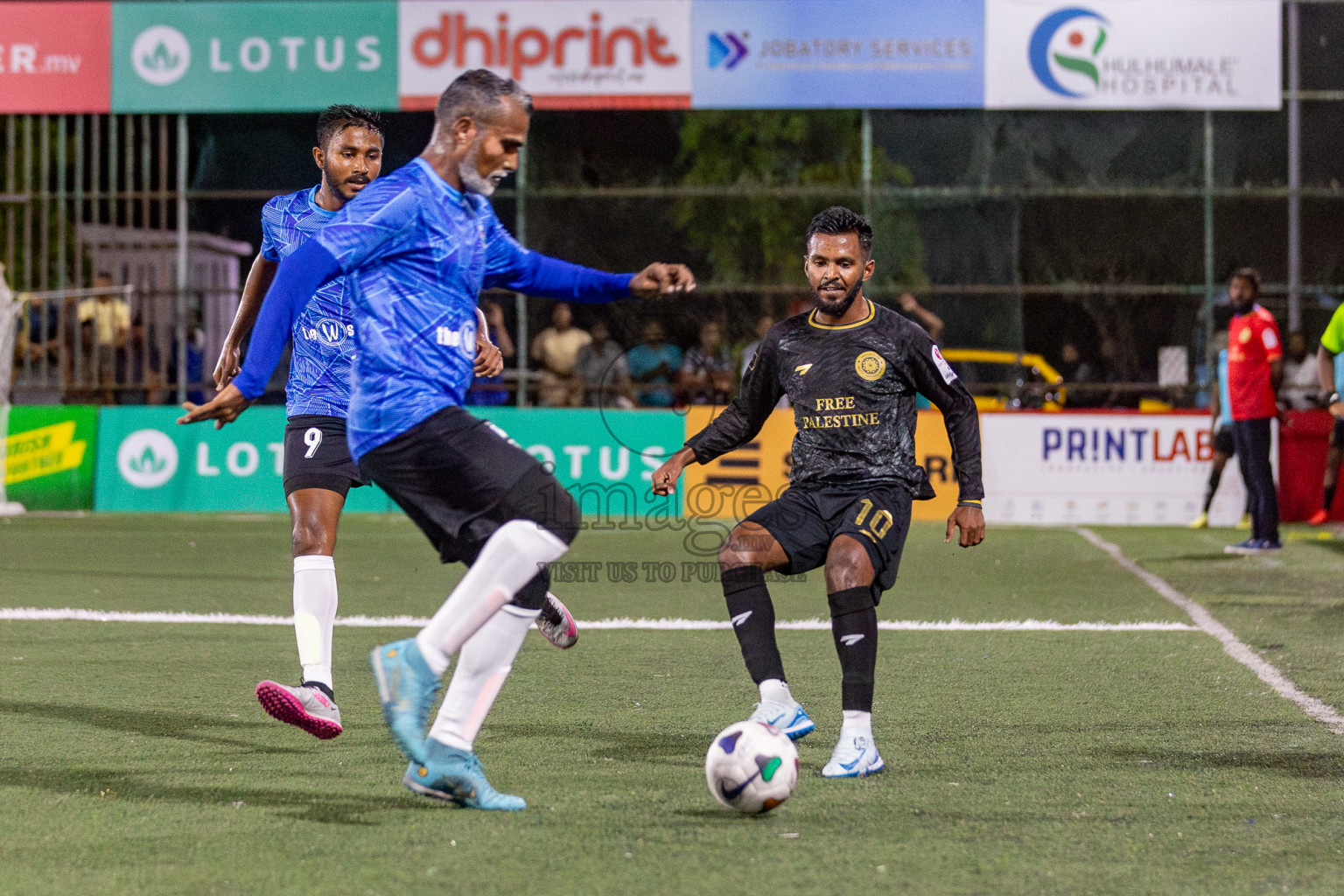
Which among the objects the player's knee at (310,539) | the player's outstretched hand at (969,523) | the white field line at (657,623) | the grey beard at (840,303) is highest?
the grey beard at (840,303)

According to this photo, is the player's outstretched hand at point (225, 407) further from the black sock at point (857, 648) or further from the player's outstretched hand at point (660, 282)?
the black sock at point (857, 648)

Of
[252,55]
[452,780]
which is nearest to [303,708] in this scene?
[452,780]

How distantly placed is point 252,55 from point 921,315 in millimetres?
7501

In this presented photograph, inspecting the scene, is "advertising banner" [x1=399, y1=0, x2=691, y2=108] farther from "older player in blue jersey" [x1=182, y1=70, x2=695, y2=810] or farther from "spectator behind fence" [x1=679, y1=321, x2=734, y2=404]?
"older player in blue jersey" [x1=182, y1=70, x2=695, y2=810]

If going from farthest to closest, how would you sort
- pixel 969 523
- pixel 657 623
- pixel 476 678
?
1. pixel 657 623
2. pixel 969 523
3. pixel 476 678

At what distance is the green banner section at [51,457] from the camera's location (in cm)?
1540

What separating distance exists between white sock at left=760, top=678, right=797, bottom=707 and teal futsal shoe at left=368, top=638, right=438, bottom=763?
141 centimetres

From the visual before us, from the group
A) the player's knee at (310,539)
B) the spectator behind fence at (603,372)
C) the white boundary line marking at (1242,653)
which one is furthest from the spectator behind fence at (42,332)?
the player's knee at (310,539)

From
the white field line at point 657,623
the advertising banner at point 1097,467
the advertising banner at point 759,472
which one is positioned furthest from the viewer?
the advertising banner at point 1097,467

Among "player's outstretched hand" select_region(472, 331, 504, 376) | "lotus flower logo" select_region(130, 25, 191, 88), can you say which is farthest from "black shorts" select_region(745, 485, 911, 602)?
"lotus flower logo" select_region(130, 25, 191, 88)

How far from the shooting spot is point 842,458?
17.1ft

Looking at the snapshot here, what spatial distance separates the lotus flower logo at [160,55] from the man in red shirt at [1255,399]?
1088cm

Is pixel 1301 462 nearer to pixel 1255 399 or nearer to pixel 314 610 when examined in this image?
pixel 1255 399

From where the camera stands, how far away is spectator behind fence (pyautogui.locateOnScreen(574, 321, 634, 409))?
15.6m
